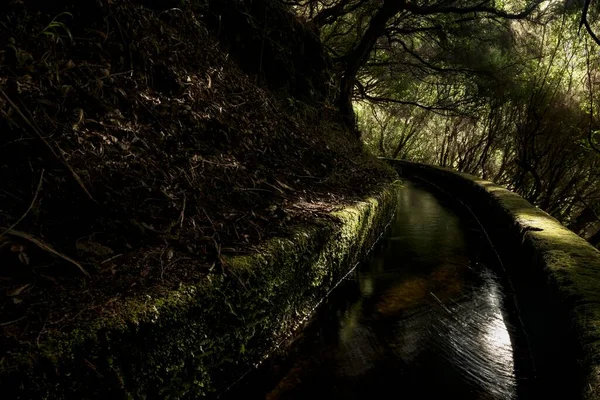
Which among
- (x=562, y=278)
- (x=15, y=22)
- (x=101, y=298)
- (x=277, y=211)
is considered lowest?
(x=101, y=298)

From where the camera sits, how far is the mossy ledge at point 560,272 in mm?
2428

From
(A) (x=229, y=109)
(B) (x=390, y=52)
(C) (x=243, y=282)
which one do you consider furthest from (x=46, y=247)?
(B) (x=390, y=52)

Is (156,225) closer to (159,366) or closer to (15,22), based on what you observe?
(159,366)

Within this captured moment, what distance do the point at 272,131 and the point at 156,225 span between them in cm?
297

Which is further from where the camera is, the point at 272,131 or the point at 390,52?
the point at 390,52

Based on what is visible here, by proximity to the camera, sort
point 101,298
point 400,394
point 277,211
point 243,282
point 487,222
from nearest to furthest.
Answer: point 101,298
point 243,282
point 400,394
point 277,211
point 487,222

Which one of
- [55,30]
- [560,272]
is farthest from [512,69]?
[55,30]

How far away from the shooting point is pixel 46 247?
2.05 metres

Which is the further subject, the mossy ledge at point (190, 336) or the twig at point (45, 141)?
the twig at point (45, 141)

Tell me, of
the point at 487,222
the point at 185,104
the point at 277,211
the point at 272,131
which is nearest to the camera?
the point at 277,211

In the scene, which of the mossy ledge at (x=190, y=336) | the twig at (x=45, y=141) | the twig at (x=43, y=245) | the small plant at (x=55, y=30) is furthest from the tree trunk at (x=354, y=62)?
the twig at (x=43, y=245)

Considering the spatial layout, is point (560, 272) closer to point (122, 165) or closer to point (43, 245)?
point (122, 165)

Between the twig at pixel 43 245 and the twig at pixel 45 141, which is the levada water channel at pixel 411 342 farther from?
the twig at pixel 45 141

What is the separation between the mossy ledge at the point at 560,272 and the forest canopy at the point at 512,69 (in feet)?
7.11
